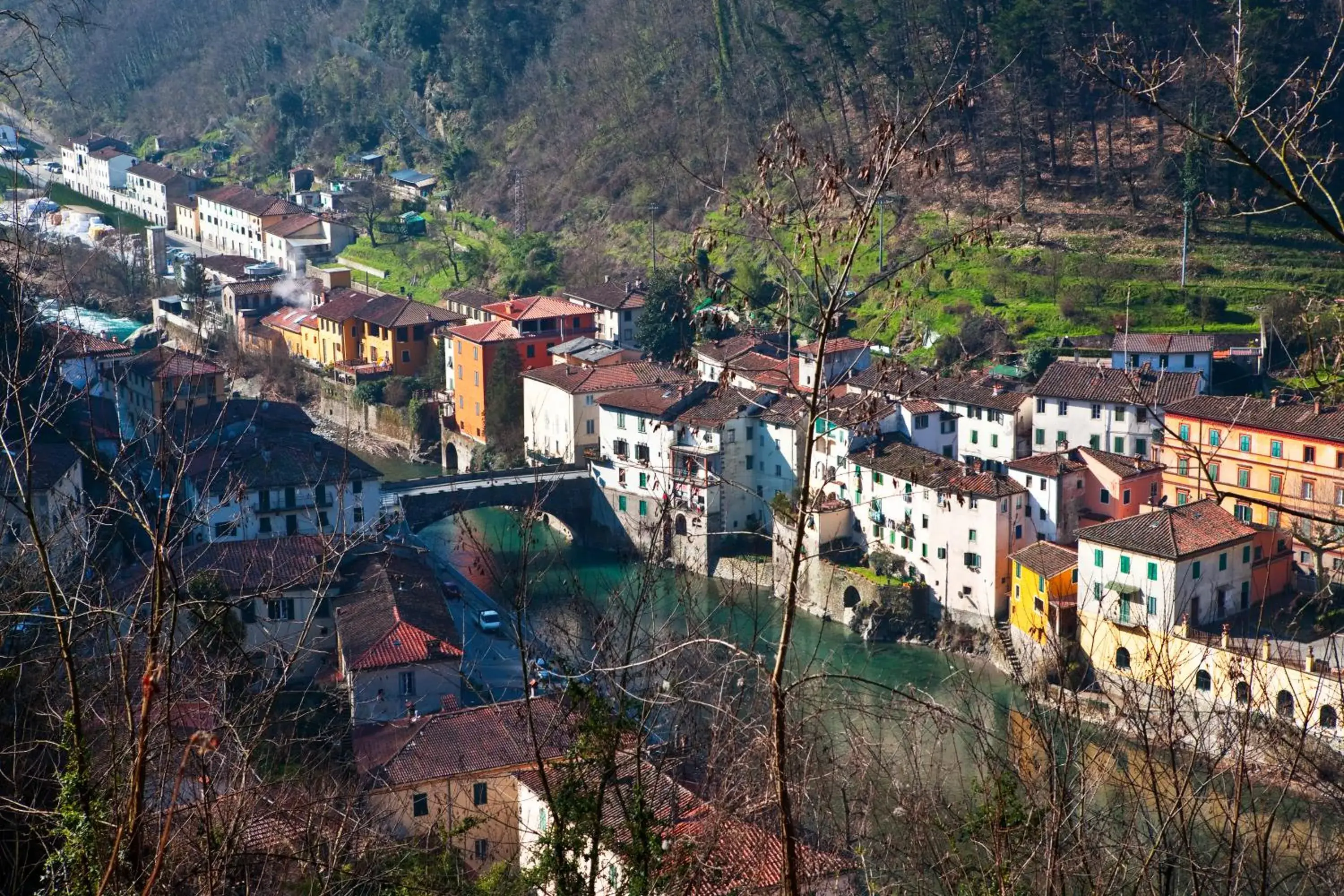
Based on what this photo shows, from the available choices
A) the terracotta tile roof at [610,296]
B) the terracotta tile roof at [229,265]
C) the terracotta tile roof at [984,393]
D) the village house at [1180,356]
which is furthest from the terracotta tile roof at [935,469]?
the terracotta tile roof at [229,265]

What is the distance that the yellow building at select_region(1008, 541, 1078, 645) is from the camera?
45.5ft

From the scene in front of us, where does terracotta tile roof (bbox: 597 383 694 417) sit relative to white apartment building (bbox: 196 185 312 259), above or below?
below

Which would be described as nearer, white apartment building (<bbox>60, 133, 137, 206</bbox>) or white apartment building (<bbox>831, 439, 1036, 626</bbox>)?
white apartment building (<bbox>831, 439, 1036, 626</bbox>)

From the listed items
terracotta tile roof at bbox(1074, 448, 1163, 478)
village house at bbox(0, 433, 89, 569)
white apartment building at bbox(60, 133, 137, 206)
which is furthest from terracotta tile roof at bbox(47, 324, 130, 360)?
white apartment building at bbox(60, 133, 137, 206)

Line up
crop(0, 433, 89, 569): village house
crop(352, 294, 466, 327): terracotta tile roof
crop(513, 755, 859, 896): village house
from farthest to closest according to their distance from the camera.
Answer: crop(352, 294, 466, 327): terracotta tile roof, crop(0, 433, 89, 569): village house, crop(513, 755, 859, 896): village house

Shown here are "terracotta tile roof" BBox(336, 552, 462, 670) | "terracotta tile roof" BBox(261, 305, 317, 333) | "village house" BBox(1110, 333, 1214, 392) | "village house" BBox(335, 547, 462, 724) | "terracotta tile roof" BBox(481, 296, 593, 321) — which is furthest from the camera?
"terracotta tile roof" BBox(261, 305, 317, 333)

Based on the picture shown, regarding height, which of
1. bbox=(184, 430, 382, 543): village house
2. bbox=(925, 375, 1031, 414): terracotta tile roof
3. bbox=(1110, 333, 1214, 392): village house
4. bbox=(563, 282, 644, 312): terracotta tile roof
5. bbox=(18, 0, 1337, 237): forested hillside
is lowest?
bbox=(184, 430, 382, 543): village house

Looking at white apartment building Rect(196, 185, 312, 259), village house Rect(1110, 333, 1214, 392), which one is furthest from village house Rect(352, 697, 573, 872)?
white apartment building Rect(196, 185, 312, 259)

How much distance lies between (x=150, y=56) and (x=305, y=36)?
5.84 m

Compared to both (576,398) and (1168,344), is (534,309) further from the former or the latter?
(1168,344)

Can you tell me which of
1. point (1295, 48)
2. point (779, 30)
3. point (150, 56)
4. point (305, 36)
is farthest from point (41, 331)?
point (150, 56)

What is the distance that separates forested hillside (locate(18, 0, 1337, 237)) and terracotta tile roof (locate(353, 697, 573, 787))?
6.90 meters

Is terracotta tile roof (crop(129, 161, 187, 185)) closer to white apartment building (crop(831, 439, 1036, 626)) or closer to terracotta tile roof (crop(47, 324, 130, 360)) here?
terracotta tile roof (crop(47, 324, 130, 360))

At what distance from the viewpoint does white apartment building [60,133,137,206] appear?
111ft
